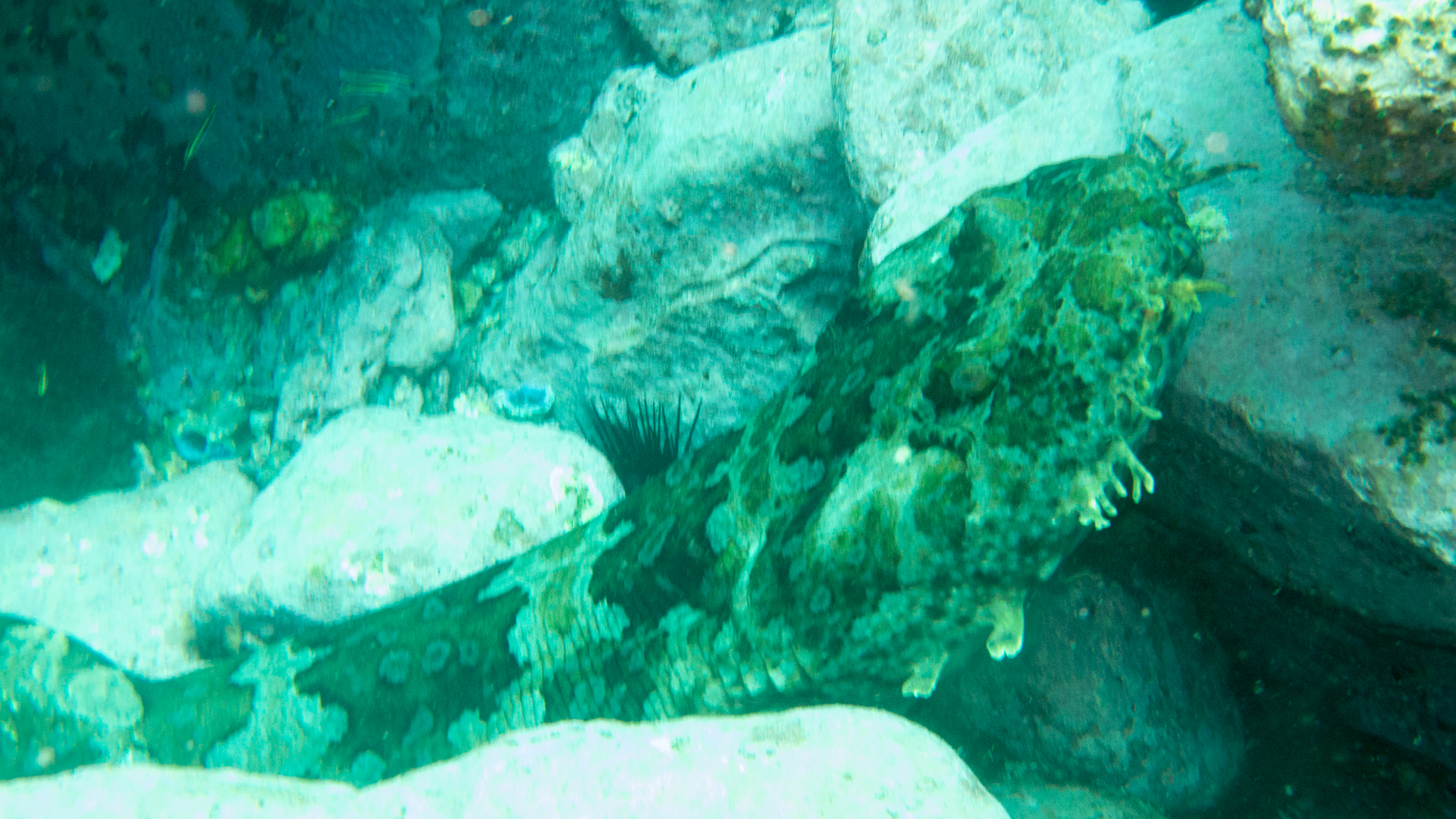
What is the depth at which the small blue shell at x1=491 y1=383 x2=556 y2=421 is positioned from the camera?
18.6 feet

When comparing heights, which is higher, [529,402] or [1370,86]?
[1370,86]

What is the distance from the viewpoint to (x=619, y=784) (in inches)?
70.2

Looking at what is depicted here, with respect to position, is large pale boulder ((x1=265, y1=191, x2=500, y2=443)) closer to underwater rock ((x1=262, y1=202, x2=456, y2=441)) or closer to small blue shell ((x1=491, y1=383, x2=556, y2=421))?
underwater rock ((x1=262, y1=202, x2=456, y2=441))

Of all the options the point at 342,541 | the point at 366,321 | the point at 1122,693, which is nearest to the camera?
the point at 1122,693

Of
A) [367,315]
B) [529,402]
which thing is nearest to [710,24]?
[529,402]

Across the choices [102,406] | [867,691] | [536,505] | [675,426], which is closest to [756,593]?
[867,691]

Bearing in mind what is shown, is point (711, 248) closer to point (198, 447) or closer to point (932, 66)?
point (932, 66)

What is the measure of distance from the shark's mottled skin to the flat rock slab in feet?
1.59

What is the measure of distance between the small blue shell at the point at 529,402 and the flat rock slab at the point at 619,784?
3.89 m

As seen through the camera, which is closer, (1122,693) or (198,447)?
(1122,693)

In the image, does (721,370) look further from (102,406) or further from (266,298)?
(102,406)

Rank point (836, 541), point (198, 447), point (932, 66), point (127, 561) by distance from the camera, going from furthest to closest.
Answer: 1. point (198, 447)
2. point (127, 561)
3. point (932, 66)
4. point (836, 541)

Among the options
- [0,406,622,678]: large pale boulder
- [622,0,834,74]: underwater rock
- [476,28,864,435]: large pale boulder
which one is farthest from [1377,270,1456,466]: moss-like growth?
[622,0,834,74]: underwater rock

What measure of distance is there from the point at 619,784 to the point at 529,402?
170 inches
